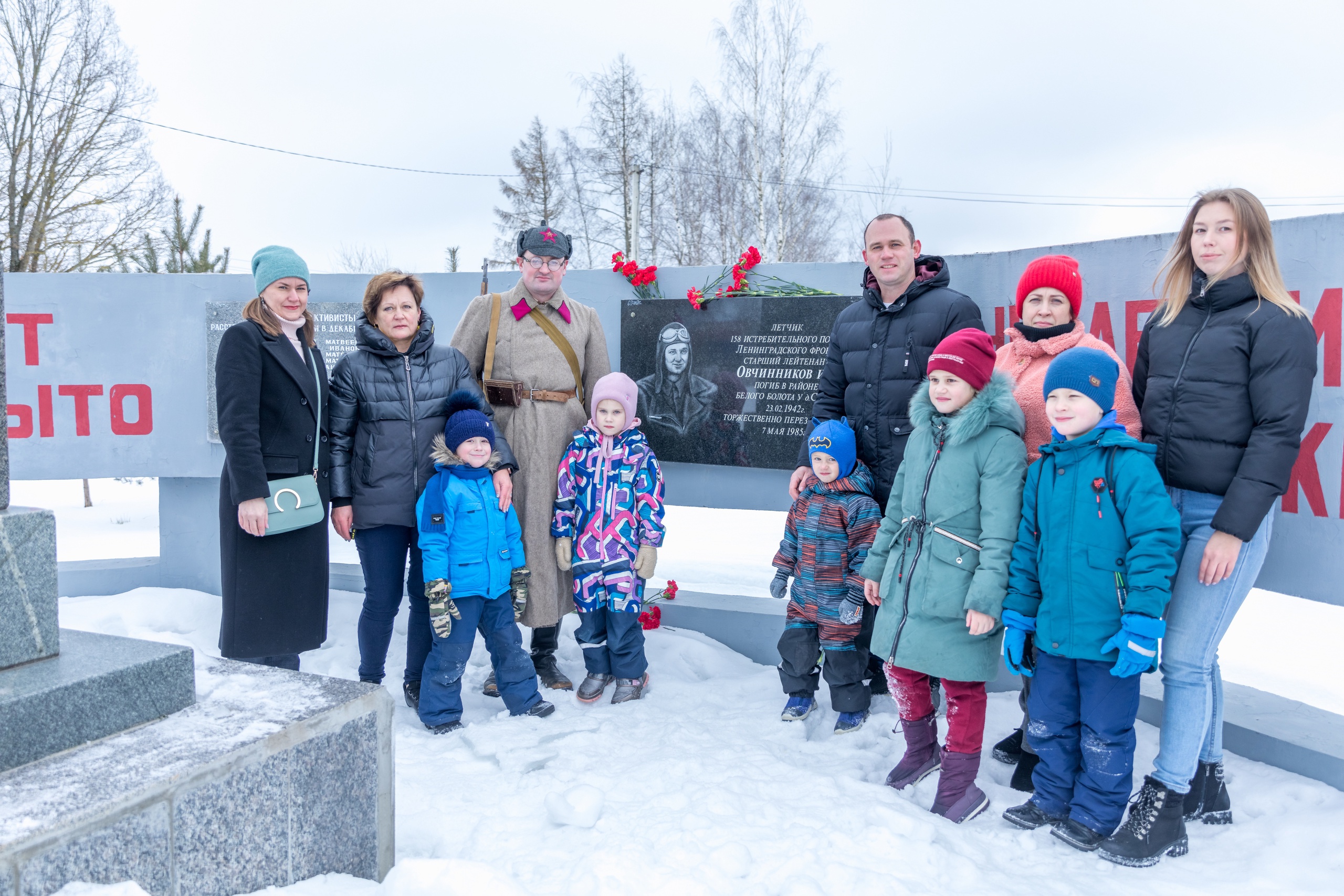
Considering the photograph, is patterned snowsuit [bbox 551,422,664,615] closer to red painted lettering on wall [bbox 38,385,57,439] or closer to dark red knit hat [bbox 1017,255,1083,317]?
dark red knit hat [bbox 1017,255,1083,317]

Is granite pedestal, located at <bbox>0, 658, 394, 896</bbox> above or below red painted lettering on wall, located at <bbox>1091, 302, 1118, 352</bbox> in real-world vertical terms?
below

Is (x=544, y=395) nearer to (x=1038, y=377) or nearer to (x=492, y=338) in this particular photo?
(x=492, y=338)

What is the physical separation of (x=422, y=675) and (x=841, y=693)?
1559mm

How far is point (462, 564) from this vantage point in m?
3.11

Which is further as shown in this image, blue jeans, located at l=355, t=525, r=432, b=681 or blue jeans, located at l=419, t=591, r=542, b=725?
blue jeans, located at l=355, t=525, r=432, b=681

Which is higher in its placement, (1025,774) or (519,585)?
(519,585)

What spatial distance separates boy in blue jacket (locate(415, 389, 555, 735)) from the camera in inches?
121

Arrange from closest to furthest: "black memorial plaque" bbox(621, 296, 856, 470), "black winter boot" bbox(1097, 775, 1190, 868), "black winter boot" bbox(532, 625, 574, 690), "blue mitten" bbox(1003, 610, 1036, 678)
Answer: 1. "black winter boot" bbox(1097, 775, 1190, 868)
2. "blue mitten" bbox(1003, 610, 1036, 678)
3. "black winter boot" bbox(532, 625, 574, 690)
4. "black memorial plaque" bbox(621, 296, 856, 470)

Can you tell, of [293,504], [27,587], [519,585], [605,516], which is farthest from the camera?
[605,516]

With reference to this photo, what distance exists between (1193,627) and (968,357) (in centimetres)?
94

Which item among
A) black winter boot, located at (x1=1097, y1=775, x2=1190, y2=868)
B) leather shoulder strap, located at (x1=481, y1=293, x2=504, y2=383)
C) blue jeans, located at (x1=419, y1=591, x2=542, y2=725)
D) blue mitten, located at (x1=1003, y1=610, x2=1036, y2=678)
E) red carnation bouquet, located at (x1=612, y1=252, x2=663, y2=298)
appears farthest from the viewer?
red carnation bouquet, located at (x1=612, y1=252, x2=663, y2=298)

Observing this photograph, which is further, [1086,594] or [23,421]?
[23,421]

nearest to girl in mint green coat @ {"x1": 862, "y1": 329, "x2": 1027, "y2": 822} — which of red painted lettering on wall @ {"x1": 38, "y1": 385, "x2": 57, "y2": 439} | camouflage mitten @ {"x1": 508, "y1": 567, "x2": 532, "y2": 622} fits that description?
camouflage mitten @ {"x1": 508, "y1": 567, "x2": 532, "y2": 622}

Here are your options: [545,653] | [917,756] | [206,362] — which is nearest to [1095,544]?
[917,756]
